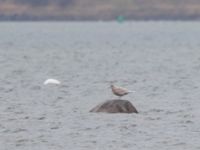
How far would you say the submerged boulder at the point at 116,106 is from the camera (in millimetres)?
44253

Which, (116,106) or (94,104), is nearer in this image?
(116,106)

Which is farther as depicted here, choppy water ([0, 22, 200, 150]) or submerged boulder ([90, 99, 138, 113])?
submerged boulder ([90, 99, 138, 113])

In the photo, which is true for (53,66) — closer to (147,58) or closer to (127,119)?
(147,58)

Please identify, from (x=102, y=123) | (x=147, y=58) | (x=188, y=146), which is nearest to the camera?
(x=188, y=146)

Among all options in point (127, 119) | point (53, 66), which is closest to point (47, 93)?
point (127, 119)

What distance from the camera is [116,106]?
44.3m

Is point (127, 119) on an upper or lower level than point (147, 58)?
upper

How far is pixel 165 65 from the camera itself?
8144 centimetres

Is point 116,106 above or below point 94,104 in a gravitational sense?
above

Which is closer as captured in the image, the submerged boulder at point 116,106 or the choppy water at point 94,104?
the choppy water at point 94,104

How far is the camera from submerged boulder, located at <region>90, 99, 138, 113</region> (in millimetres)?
44253

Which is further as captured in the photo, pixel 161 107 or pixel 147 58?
pixel 147 58

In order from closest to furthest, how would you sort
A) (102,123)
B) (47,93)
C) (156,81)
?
1. (102,123)
2. (47,93)
3. (156,81)

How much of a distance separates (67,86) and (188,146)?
23024 mm
